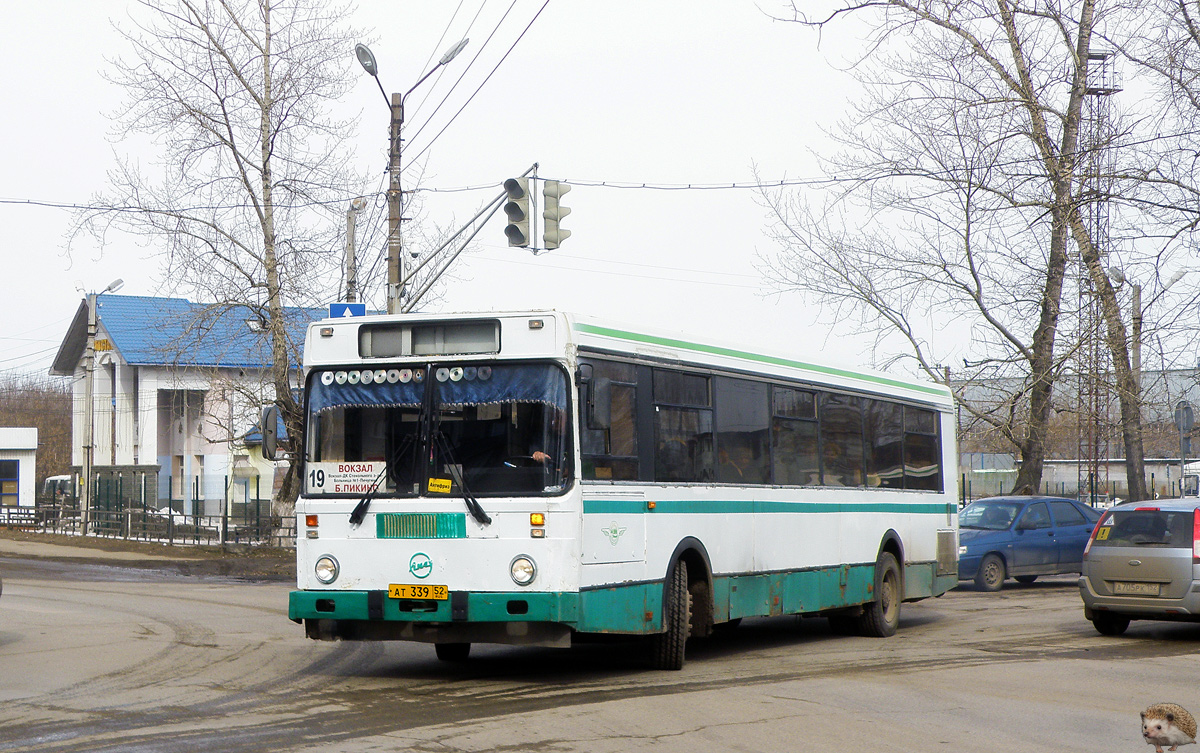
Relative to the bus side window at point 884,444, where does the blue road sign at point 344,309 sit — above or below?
above

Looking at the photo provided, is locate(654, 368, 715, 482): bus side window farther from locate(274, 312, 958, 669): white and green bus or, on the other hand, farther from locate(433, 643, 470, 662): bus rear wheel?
locate(433, 643, 470, 662): bus rear wheel

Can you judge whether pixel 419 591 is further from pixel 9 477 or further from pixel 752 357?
pixel 9 477

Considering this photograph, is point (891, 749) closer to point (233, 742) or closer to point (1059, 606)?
point (233, 742)

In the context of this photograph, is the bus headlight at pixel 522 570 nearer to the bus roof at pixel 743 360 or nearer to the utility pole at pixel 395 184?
the bus roof at pixel 743 360

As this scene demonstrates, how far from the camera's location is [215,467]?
6009 cm

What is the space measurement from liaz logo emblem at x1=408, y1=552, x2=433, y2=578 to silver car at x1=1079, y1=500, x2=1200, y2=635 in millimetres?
8145

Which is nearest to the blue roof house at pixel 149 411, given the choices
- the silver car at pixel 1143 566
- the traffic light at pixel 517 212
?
the traffic light at pixel 517 212

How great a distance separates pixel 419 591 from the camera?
10.0m

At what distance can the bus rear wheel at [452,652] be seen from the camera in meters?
11.8

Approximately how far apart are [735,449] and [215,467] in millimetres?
51500

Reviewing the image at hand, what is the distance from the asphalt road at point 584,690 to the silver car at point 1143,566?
366 mm

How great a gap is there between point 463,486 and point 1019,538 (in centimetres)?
1502

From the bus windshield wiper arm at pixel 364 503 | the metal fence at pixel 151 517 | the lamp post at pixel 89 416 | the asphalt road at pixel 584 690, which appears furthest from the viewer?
the lamp post at pixel 89 416

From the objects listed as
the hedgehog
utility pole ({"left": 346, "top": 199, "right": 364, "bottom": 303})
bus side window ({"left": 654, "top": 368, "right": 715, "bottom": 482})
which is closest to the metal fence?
utility pole ({"left": 346, "top": 199, "right": 364, "bottom": 303})
